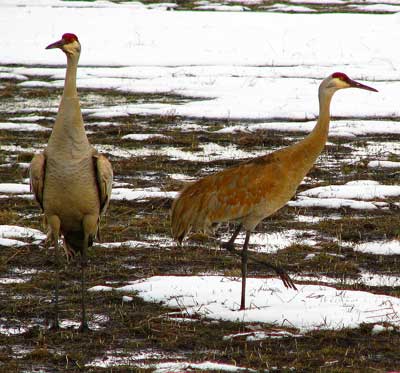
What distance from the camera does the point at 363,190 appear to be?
34.4 feet

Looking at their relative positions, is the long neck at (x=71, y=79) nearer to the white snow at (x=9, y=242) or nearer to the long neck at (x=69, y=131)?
the long neck at (x=69, y=131)

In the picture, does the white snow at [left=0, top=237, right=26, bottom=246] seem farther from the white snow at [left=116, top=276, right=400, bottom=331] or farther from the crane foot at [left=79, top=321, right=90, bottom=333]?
the crane foot at [left=79, top=321, right=90, bottom=333]

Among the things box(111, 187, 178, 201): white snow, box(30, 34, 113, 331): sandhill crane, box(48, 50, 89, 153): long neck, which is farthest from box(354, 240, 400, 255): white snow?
box(48, 50, 89, 153): long neck

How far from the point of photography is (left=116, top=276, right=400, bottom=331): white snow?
645cm

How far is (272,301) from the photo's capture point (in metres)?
7.00

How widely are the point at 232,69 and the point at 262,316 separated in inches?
628

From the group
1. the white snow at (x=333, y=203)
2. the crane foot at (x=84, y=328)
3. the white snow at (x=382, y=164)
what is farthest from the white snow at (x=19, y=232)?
the white snow at (x=382, y=164)

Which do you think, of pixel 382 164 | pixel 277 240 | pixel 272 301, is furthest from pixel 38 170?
pixel 382 164

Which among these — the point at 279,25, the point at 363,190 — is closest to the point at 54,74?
the point at 279,25

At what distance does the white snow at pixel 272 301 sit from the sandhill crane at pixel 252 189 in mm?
164

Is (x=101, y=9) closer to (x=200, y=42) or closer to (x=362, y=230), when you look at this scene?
(x=200, y=42)

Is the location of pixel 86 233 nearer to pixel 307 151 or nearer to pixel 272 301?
pixel 272 301

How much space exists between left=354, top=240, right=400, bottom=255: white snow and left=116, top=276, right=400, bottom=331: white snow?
123cm

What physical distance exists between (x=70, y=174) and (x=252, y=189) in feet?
4.55
